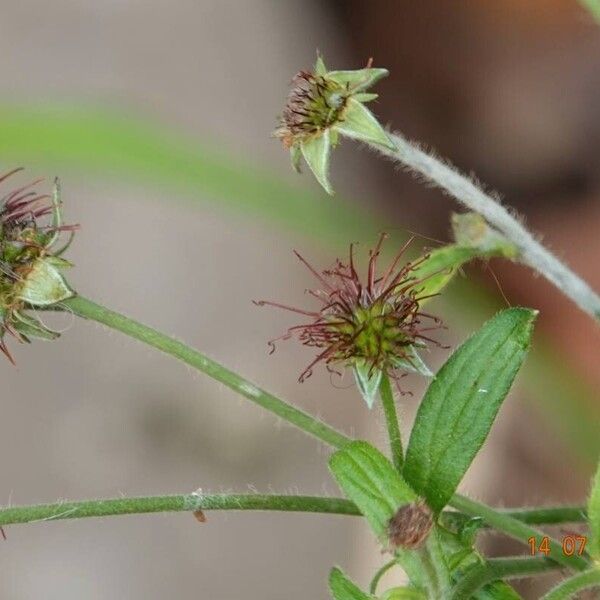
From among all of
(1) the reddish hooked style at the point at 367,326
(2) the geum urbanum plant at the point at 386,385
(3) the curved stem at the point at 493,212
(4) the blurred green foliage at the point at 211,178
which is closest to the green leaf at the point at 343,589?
(2) the geum urbanum plant at the point at 386,385

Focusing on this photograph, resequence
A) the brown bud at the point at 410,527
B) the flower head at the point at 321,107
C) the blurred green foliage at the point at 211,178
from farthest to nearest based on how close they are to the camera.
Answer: the blurred green foliage at the point at 211,178
the flower head at the point at 321,107
the brown bud at the point at 410,527

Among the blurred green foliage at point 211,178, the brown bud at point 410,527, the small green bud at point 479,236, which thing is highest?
the blurred green foliage at point 211,178

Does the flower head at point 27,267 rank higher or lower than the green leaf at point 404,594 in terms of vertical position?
higher

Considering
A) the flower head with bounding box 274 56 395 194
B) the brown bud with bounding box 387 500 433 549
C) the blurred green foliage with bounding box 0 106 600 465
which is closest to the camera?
the brown bud with bounding box 387 500 433 549

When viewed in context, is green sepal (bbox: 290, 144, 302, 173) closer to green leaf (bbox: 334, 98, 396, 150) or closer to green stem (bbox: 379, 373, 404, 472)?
green leaf (bbox: 334, 98, 396, 150)

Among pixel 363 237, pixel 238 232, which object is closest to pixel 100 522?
pixel 238 232

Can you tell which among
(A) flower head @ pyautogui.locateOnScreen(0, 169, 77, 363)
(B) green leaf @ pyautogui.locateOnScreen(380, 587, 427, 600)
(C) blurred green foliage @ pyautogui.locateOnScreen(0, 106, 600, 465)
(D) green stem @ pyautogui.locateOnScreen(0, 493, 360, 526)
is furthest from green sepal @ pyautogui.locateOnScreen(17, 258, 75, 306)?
(C) blurred green foliage @ pyautogui.locateOnScreen(0, 106, 600, 465)

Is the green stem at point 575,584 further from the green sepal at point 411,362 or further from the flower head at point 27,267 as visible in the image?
the flower head at point 27,267

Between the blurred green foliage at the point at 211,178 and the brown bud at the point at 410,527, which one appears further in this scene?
the blurred green foliage at the point at 211,178

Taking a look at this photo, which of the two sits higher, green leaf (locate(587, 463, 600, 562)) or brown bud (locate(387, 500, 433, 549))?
brown bud (locate(387, 500, 433, 549))
